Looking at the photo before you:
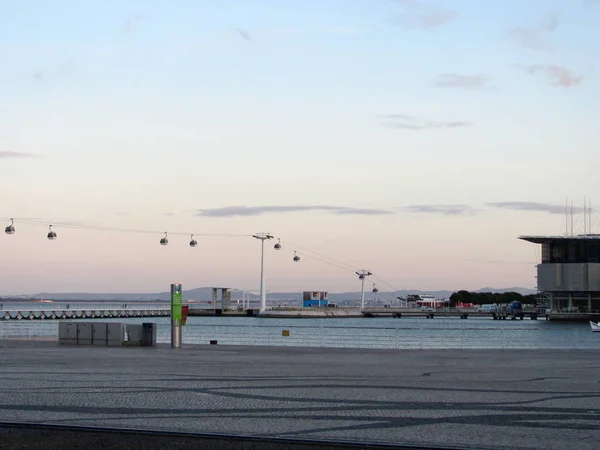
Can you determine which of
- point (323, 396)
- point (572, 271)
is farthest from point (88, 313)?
point (323, 396)

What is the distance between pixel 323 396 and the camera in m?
19.8

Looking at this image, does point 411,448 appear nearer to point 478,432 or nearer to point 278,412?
point 478,432

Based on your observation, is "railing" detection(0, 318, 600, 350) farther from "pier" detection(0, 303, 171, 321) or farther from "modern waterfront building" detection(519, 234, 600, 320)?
"pier" detection(0, 303, 171, 321)

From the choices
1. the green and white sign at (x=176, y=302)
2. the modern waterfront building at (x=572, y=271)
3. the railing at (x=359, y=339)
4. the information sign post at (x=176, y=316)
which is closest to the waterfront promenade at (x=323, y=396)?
the information sign post at (x=176, y=316)

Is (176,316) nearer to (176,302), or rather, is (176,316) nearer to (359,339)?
(176,302)

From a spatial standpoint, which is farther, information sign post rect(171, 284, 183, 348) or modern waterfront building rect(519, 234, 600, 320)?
modern waterfront building rect(519, 234, 600, 320)

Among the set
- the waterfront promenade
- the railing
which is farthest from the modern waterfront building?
the waterfront promenade

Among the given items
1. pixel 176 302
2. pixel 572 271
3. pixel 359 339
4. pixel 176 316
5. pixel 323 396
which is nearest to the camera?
pixel 323 396

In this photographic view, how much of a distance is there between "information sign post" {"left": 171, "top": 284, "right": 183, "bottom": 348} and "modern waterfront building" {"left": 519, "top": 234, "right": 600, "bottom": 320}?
117598 millimetres

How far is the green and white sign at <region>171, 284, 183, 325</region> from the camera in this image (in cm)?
4116

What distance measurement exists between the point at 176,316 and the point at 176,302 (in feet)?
3.73

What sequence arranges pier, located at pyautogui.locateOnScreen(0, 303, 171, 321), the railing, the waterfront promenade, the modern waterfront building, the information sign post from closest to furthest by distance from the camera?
1. the waterfront promenade
2. the information sign post
3. the railing
4. pier, located at pyautogui.locateOnScreen(0, 303, 171, 321)
5. the modern waterfront building

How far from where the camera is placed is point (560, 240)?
152 meters

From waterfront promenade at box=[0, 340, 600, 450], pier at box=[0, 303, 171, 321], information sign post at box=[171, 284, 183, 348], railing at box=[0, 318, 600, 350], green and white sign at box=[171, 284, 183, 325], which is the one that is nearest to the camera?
waterfront promenade at box=[0, 340, 600, 450]
